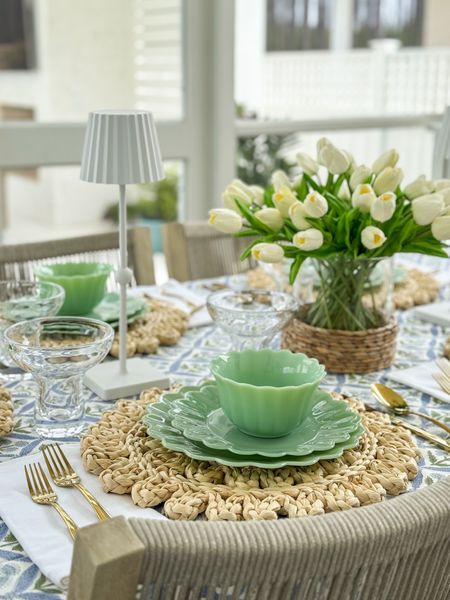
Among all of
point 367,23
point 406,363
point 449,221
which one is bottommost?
point 406,363

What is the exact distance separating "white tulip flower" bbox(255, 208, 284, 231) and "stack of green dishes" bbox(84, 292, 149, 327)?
1.16 feet

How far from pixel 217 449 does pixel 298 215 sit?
46 centimetres

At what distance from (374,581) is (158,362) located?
2.72ft

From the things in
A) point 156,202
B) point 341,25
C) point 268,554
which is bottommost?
point 156,202

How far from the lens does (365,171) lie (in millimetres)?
1405

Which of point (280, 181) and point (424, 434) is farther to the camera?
point (280, 181)

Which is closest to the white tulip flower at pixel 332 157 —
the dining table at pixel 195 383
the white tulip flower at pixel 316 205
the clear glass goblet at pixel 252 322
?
the white tulip flower at pixel 316 205

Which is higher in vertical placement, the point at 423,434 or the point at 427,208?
the point at 427,208

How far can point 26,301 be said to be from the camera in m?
1.46

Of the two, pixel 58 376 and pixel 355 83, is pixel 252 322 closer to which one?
pixel 58 376

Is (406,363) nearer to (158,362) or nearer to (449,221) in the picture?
(449,221)

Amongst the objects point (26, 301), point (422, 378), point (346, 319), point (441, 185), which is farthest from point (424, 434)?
point (26, 301)

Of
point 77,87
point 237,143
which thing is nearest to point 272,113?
point 237,143

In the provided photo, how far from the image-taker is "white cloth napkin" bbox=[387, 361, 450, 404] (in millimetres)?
1339
